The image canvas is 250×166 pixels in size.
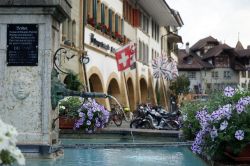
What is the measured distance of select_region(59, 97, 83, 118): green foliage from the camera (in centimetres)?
1331

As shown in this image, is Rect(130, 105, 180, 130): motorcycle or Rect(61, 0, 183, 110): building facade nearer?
Rect(130, 105, 180, 130): motorcycle

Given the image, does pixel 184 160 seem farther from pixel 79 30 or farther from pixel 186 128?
pixel 79 30

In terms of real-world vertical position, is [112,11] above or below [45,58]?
above

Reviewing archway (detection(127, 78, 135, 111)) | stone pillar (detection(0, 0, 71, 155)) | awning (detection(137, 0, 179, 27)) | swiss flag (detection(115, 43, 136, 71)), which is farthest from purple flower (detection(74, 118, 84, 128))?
awning (detection(137, 0, 179, 27))

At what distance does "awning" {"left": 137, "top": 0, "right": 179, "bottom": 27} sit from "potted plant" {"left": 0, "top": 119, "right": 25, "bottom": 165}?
3455cm

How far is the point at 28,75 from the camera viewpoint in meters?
7.61

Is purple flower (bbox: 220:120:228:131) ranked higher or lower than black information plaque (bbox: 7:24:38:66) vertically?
lower

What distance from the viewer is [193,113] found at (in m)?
11.1

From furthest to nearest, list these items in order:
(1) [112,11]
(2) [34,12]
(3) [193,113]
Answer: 1. (1) [112,11]
2. (3) [193,113]
3. (2) [34,12]

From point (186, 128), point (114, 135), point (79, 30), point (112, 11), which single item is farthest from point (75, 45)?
point (186, 128)

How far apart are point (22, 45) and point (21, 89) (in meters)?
0.59

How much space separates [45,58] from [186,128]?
4782 millimetres

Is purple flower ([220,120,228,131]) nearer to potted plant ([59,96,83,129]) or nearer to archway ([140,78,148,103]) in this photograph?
potted plant ([59,96,83,129])

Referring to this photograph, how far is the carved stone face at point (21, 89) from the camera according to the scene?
24.9ft
